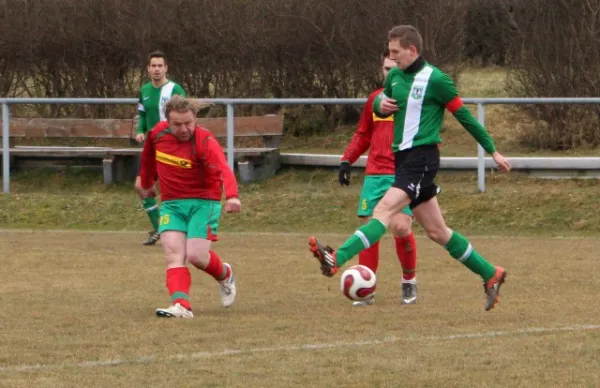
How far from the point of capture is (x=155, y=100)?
13977mm

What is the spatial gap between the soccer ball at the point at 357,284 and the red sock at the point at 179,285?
108cm

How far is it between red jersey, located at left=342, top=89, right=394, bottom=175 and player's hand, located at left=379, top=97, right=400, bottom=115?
0.99m

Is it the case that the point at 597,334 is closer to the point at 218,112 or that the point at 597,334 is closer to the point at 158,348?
the point at 158,348

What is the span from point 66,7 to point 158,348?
48.4 ft

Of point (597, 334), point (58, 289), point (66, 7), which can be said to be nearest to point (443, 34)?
point (66, 7)

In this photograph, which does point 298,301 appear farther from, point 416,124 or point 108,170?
point 108,170

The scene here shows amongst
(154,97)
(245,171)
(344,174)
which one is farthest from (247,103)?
(344,174)

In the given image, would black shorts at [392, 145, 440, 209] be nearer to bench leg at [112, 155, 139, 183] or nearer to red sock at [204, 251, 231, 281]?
red sock at [204, 251, 231, 281]

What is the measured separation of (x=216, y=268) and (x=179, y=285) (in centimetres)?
50

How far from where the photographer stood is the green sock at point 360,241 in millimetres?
8172

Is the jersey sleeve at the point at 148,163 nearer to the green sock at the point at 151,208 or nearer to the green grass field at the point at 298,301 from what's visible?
the green grass field at the point at 298,301

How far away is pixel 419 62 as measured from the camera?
8797mm

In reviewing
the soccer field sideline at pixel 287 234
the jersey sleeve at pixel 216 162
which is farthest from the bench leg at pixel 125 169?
the jersey sleeve at pixel 216 162

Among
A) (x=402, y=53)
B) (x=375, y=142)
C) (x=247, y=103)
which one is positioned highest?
(x=402, y=53)
